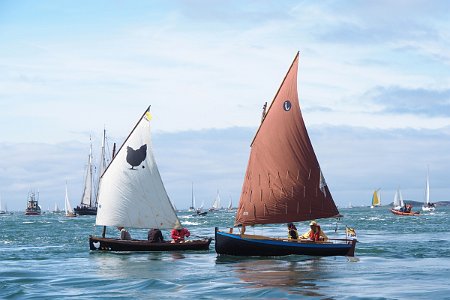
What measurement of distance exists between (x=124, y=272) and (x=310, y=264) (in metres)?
9.74

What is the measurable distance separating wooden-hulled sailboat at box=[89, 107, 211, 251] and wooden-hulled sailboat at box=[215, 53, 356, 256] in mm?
7749

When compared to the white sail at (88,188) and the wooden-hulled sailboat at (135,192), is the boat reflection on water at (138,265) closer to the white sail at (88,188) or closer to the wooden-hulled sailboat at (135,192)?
the wooden-hulled sailboat at (135,192)

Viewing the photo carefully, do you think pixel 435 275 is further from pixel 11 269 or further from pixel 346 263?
pixel 11 269

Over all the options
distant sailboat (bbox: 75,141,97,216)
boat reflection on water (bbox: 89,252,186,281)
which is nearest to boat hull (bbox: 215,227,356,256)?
boat reflection on water (bbox: 89,252,186,281)

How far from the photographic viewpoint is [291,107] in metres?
44.9

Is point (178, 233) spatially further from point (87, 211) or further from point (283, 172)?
point (87, 211)

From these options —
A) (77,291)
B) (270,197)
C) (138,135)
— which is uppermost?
(138,135)

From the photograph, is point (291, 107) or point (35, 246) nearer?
point (291, 107)

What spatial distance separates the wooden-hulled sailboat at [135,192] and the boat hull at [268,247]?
753 cm

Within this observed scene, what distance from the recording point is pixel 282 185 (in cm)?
4481

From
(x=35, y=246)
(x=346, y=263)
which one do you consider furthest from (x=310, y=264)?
(x=35, y=246)

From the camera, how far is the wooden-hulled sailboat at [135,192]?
5116cm

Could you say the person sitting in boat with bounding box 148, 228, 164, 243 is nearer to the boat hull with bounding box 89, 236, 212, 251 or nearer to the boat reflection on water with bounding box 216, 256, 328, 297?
the boat hull with bounding box 89, 236, 212, 251

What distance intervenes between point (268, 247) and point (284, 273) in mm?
7297
